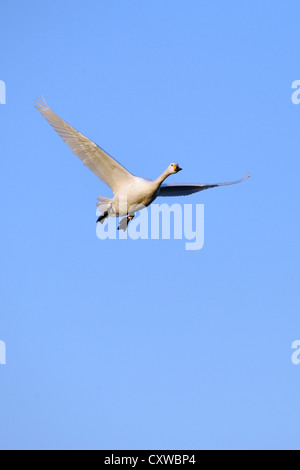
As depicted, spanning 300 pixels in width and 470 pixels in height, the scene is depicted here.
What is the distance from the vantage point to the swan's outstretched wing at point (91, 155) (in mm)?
56562

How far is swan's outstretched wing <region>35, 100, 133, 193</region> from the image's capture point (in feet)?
186

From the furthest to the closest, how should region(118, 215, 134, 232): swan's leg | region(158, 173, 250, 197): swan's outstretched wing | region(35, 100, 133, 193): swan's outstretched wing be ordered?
1. region(158, 173, 250, 197): swan's outstretched wing
2. region(118, 215, 134, 232): swan's leg
3. region(35, 100, 133, 193): swan's outstretched wing

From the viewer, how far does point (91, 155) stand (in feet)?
188

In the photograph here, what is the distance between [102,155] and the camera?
5694 cm

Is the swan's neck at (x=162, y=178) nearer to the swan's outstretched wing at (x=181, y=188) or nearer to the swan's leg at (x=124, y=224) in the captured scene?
the swan's outstretched wing at (x=181, y=188)

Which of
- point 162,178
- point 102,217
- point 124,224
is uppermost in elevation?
point 162,178

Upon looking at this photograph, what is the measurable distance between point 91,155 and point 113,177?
1.31m

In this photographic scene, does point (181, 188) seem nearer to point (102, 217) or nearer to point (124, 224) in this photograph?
point (124, 224)

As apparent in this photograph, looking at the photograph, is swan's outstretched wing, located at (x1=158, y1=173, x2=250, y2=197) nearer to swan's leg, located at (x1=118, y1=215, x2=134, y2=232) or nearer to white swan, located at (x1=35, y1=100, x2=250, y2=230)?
white swan, located at (x1=35, y1=100, x2=250, y2=230)

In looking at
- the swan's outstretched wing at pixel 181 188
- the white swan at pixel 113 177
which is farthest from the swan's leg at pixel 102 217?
the swan's outstretched wing at pixel 181 188

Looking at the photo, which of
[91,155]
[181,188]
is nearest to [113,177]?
[91,155]

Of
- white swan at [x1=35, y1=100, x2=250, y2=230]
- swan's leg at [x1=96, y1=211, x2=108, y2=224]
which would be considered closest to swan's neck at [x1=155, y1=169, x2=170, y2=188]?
white swan at [x1=35, y1=100, x2=250, y2=230]
